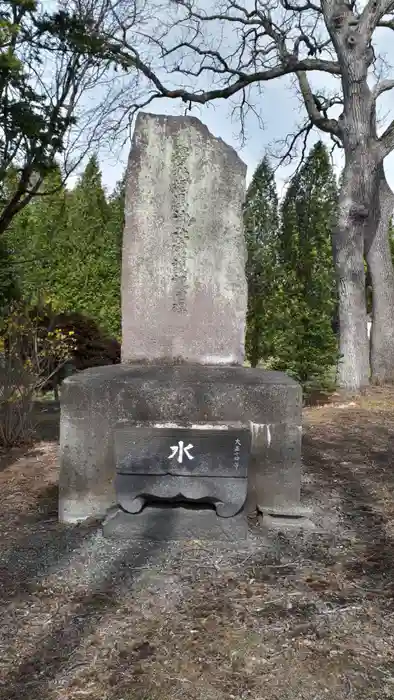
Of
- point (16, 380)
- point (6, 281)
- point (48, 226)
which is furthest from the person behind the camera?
point (48, 226)

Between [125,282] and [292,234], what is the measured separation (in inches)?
306

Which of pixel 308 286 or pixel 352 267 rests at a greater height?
pixel 352 267

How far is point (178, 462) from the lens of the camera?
11.0 feet

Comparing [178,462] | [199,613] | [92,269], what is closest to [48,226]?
[92,269]

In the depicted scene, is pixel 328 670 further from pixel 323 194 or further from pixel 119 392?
pixel 323 194

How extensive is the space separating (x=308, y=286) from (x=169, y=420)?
7269 millimetres

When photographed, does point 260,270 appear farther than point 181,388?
Yes

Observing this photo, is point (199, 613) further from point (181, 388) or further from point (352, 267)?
point (352, 267)

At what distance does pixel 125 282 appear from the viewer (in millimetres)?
4035

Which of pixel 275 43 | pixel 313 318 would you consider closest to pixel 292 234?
pixel 313 318

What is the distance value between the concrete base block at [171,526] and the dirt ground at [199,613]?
7 centimetres

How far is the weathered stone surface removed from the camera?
404 centimetres

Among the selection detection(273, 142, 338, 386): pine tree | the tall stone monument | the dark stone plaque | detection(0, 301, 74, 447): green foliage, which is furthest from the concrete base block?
detection(273, 142, 338, 386): pine tree

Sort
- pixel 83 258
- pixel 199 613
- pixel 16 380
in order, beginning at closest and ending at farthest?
pixel 199 613 → pixel 16 380 → pixel 83 258
